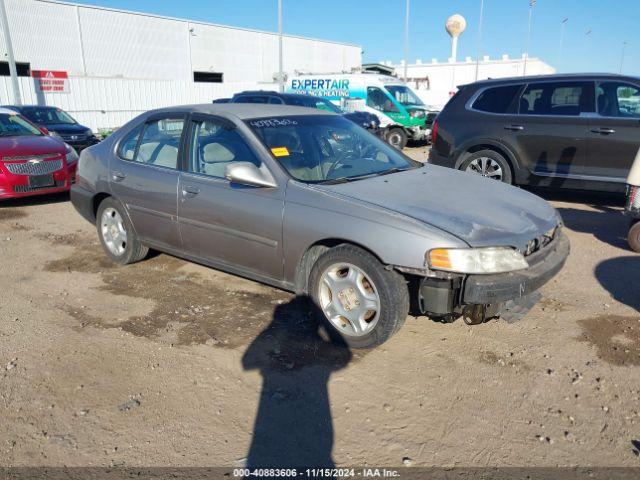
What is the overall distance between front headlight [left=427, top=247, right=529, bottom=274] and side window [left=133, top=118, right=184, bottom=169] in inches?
101

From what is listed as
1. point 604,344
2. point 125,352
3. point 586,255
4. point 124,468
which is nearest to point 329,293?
point 125,352

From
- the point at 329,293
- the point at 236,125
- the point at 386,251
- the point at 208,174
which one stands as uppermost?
the point at 236,125

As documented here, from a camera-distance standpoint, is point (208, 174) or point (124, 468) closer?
point (124, 468)

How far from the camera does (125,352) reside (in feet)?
12.2

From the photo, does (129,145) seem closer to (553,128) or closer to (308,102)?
(553,128)

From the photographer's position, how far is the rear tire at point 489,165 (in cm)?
771

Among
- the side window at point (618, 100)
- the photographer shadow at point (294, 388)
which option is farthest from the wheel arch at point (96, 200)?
the side window at point (618, 100)

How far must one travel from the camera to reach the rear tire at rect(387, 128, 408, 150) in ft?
55.6

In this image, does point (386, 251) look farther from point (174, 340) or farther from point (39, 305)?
point (39, 305)

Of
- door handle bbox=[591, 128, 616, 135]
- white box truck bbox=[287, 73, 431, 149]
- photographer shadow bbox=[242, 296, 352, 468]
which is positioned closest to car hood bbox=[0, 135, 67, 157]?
photographer shadow bbox=[242, 296, 352, 468]

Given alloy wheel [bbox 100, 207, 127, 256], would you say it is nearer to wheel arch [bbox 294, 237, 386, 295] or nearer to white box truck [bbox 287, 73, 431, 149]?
wheel arch [bbox 294, 237, 386, 295]

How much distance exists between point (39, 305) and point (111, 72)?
3556 centimetres

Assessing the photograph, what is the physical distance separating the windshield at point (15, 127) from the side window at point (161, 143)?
507 centimetres

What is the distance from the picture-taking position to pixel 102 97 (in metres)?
23.3
